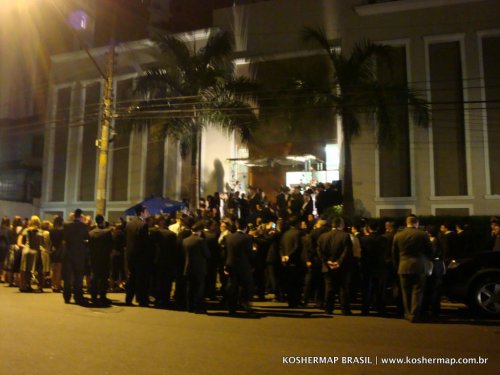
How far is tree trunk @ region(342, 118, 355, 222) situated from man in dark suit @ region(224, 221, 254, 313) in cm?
817

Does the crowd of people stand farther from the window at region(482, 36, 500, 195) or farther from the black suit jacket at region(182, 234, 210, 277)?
the window at region(482, 36, 500, 195)

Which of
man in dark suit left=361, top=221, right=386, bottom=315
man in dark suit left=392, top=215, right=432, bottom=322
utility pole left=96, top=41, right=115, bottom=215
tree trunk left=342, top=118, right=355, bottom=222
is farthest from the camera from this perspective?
tree trunk left=342, top=118, right=355, bottom=222

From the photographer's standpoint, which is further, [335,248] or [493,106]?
[493,106]

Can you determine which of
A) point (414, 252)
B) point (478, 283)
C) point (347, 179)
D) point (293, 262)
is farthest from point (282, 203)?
point (478, 283)

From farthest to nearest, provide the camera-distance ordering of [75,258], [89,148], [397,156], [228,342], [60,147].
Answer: [60,147] < [89,148] < [397,156] < [75,258] < [228,342]

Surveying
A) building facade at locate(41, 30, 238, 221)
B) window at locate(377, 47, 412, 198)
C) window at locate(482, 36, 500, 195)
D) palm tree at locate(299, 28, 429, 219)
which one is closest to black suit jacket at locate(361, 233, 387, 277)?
palm tree at locate(299, 28, 429, 219)

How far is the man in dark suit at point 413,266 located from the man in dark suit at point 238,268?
2917 millimetres

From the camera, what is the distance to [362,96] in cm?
1677

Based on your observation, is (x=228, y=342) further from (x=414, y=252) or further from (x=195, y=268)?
(x=414, y=252)

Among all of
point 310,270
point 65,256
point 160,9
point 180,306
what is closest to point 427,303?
point 310,270

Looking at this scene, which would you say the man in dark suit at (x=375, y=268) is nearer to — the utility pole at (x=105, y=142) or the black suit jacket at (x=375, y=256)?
the black suit jacket at (x=375, y=256)

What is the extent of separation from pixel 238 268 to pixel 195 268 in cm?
85

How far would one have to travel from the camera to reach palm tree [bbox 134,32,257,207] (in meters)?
18.4

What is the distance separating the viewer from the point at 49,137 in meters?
26.6
